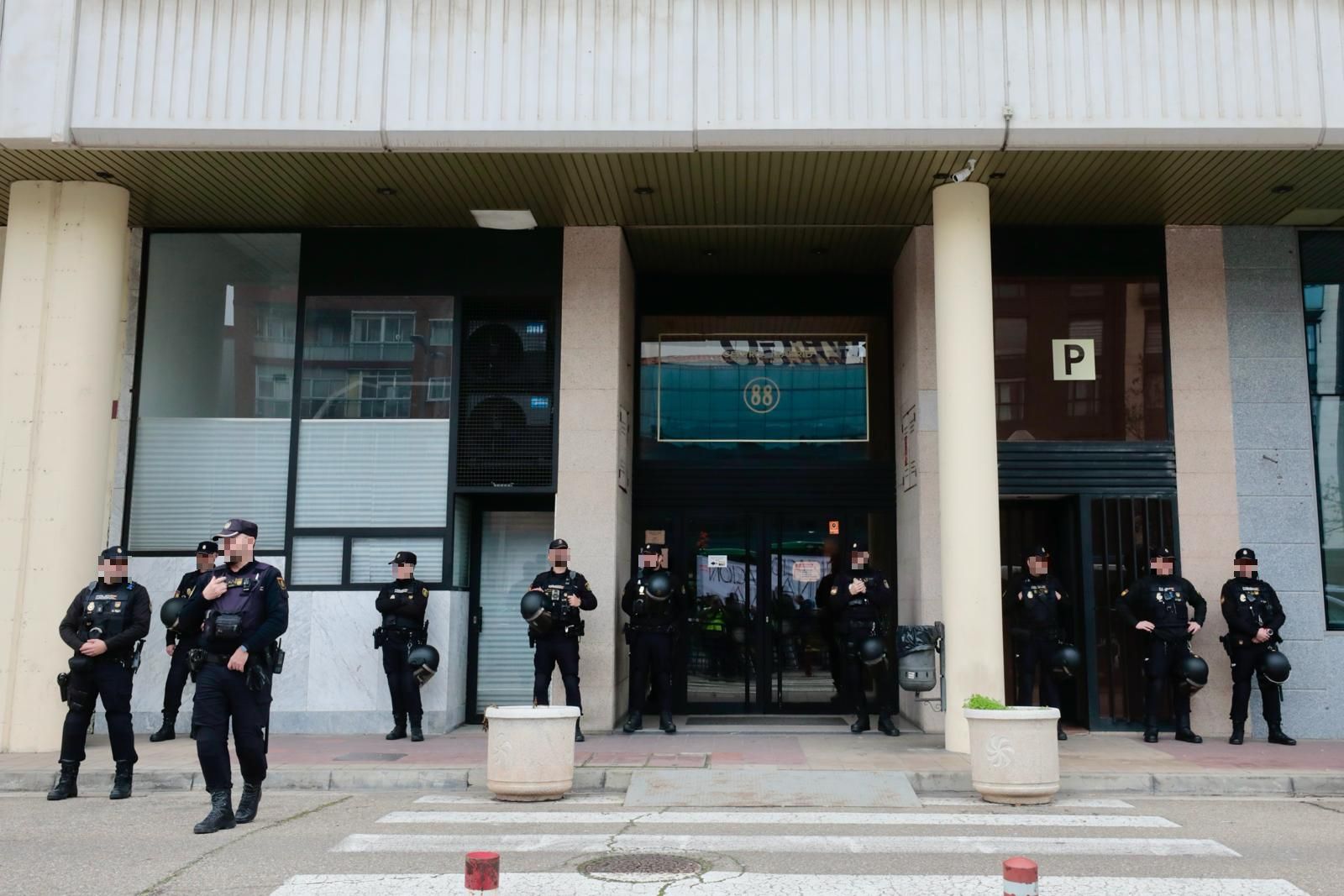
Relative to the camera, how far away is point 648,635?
13.1 metres

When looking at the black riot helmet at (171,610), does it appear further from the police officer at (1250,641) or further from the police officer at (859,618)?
the police officer at (1250,641)

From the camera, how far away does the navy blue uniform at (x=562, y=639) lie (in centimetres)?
1246

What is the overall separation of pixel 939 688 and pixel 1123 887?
5.99m

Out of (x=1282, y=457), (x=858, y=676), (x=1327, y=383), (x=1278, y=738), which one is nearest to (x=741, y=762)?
(x=858, y=676)

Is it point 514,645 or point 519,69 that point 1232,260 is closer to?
point 519,69

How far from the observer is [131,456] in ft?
45.4

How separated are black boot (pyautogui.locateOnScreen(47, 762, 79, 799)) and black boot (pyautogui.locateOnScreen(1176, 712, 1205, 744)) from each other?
10922 millimetres

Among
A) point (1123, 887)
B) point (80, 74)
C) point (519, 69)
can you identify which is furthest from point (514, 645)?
point (1123, 887)

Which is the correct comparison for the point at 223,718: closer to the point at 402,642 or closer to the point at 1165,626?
the point at 402,642

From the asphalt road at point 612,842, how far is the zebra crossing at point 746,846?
2 centimetres

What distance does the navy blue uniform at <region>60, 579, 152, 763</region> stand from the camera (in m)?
9.47

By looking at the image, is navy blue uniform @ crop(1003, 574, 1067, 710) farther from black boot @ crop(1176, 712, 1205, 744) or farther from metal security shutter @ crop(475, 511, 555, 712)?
metal security shutter @ crop(475, 511, 555, 712)

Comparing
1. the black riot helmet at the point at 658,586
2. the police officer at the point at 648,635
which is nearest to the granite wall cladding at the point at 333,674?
the police officer at the point at 648,635

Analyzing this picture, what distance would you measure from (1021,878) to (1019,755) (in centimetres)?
565
